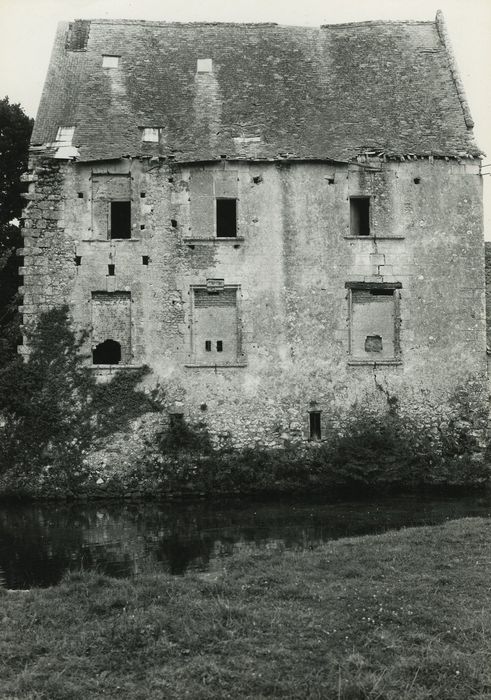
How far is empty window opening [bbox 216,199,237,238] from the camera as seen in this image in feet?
65.5

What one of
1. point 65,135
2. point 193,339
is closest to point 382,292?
point 193,339

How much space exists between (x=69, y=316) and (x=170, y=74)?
8.02 meters

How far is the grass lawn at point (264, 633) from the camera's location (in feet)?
18.6

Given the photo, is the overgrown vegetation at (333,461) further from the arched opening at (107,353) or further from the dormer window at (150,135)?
the dormer window at (150,135)

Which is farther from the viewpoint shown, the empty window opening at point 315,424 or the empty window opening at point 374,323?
the empty window opening at point 374,323

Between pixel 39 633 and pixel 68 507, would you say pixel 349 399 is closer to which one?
pixel 68 507

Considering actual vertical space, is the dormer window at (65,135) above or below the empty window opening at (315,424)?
above

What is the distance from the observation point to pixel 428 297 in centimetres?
1934

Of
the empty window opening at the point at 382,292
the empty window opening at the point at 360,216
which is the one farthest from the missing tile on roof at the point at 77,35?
the empty window opening at the point at 382,292

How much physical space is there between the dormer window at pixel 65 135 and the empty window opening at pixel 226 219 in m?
4.32

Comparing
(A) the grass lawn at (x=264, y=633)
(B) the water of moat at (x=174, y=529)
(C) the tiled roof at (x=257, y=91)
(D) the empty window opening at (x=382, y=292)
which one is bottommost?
(B) the water of moat at (x=174, y=529)

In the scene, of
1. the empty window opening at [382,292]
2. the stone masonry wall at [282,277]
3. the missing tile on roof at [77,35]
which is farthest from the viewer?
the missing tile on roof at [77,35]

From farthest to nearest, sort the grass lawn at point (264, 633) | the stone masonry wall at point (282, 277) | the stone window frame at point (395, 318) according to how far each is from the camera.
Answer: the stone window frame at point (395, 318), the stone masonry wall at point (282, 277), the grass lawn at point (264, 633)

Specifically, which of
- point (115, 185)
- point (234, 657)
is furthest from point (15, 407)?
point (234, 657)
